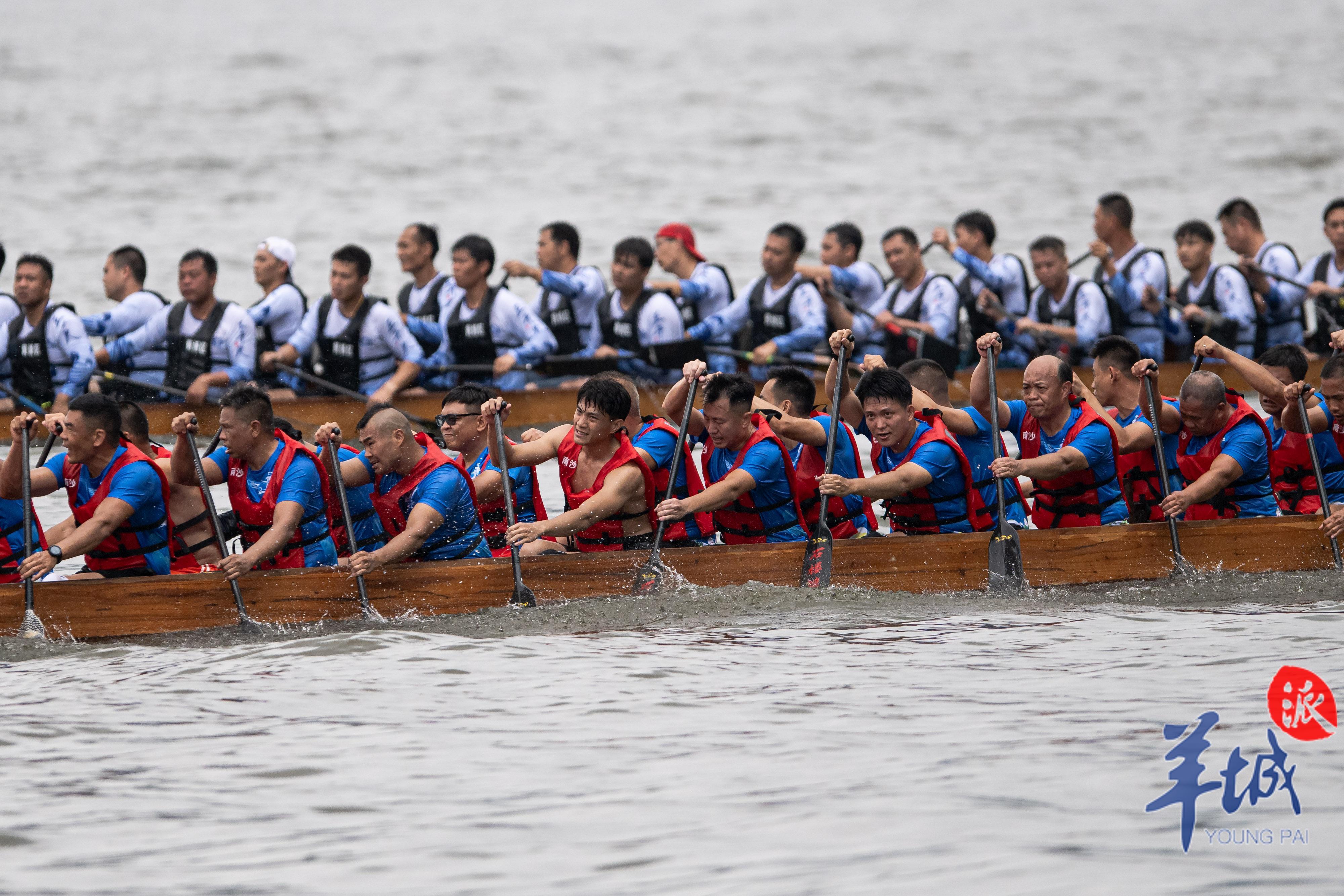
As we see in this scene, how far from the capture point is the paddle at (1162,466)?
6656 millimetres

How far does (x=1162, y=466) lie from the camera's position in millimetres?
6730

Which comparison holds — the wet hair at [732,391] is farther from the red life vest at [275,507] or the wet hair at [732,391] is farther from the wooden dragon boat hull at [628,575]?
the red life vest at [275,507]

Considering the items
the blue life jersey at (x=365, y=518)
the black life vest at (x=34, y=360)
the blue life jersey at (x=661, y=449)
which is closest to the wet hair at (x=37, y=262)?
the black life vest at (x=34, y=360)

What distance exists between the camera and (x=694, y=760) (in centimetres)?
475

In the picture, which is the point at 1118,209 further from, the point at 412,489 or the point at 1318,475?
the point at 412,489

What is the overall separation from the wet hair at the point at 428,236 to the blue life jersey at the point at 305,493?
493 centimetres

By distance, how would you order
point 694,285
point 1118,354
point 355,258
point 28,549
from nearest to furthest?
point 28,549, point 1118,354, point 355,258, point 694,285

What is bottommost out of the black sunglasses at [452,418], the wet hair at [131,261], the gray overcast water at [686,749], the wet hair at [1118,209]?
the gray overcast water at [686,749]

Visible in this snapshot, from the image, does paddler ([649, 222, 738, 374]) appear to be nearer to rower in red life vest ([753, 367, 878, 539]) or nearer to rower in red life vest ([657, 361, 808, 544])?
rower in red life vest ([753, 367, 878, 539])

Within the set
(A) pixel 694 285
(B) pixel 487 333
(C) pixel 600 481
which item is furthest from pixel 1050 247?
(C) pixel 600 481

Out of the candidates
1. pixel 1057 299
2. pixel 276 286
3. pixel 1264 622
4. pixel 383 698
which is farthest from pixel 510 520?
pixel 1057 299

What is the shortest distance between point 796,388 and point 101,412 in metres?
2.69

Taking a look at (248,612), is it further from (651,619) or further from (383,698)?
(651,619)

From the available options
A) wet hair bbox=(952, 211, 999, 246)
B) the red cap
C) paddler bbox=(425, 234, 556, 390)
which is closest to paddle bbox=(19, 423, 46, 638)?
paddler bbox=(425, 234, 556, 390)
